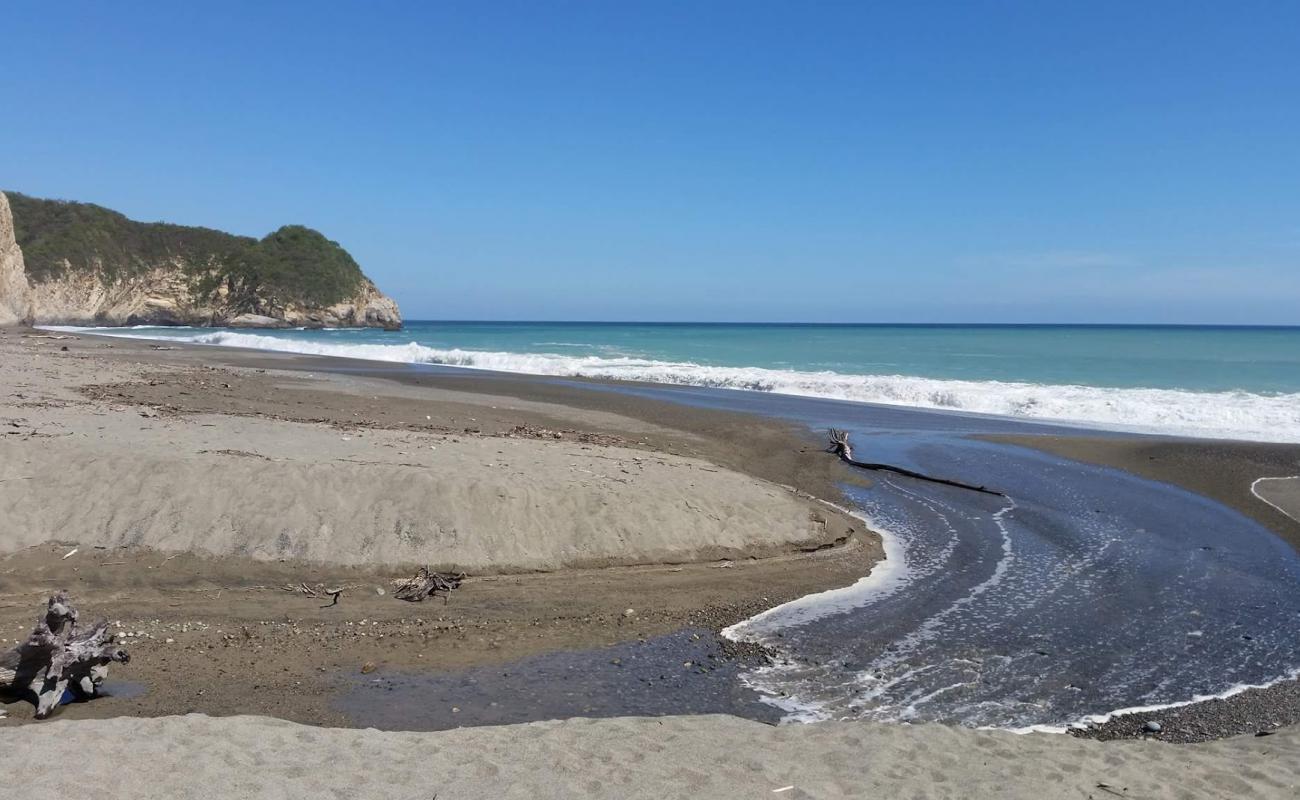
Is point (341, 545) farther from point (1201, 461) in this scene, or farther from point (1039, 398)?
point (1039, 398)

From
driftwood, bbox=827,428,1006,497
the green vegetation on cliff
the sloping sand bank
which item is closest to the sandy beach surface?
the sloping sand bank

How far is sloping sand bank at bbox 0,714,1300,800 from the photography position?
400 cm

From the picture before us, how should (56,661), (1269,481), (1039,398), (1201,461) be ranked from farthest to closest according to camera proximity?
1. (1039,398)
2. (1201,461)
3. (1269,481)
4. (56,661)

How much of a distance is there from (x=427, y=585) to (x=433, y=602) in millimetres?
232

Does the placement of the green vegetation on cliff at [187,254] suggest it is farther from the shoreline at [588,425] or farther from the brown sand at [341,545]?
the brown sand at [341,545]

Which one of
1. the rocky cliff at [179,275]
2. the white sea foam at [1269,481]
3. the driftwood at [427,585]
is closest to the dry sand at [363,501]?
the driftwood at [427,585]

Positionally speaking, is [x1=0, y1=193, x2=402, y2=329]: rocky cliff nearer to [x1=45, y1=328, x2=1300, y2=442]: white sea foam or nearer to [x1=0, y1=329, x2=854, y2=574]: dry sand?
[x1=45, y1=328, x2=1300, y2=442]: white sea foam

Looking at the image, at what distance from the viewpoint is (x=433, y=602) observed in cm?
722

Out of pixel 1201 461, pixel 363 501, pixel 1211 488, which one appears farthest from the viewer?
pixel 1201 461

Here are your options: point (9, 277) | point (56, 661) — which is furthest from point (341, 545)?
point (9, 277)


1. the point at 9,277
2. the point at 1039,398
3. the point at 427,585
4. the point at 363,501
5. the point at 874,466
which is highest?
the point at 9,277

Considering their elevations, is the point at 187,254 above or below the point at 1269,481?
above

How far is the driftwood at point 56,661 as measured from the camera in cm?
500

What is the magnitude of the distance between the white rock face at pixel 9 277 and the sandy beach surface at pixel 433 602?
4748 centimetres
